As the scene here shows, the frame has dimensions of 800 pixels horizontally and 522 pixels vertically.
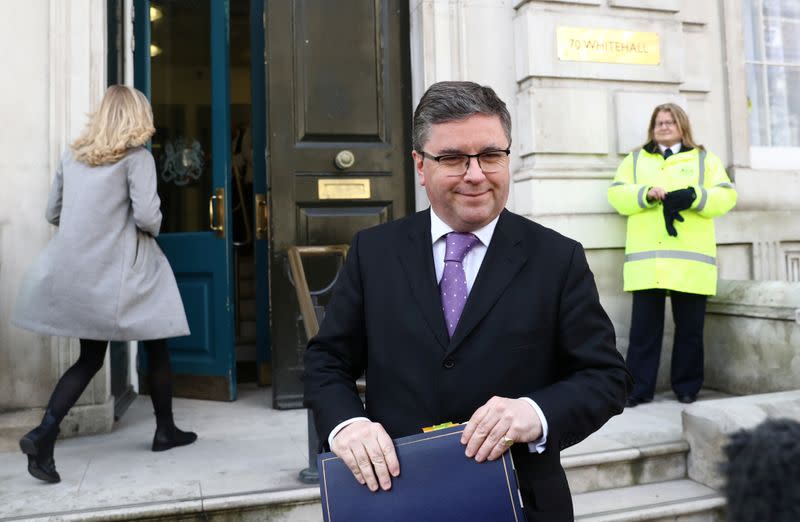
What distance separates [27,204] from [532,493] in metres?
3.67

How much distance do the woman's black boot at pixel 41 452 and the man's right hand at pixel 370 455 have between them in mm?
2430

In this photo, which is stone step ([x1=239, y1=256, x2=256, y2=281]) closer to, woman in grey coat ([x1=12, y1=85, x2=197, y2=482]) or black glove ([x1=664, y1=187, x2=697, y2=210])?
woman in grey coat ([x1=12, y1=85, x2=197, y2=482])

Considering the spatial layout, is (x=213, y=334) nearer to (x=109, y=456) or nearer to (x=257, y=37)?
(x=109, y=456)

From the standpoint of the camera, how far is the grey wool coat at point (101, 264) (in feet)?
11.9

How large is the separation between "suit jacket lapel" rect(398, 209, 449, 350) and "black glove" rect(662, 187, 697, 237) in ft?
10.5

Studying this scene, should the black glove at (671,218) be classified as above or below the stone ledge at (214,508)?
above

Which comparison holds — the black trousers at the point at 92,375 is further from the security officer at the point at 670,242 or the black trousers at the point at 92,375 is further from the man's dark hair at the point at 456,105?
the security officer at the point at 670,242

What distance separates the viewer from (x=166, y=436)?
12.9 feet

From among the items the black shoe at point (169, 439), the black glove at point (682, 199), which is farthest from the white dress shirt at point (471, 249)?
the black glove at point (682, 199)

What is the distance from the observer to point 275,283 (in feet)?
16.0

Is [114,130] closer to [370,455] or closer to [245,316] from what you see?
[370,455]

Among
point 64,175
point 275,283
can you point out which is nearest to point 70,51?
point 64,175

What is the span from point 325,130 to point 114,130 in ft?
5.18

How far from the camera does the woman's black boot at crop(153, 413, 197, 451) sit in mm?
3910
